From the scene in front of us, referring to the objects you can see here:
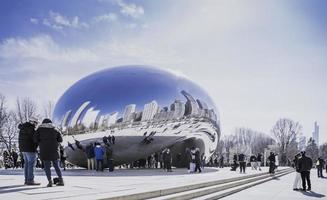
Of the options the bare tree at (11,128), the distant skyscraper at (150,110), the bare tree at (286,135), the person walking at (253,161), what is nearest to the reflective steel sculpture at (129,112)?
the distant skyscraper at (150,110)

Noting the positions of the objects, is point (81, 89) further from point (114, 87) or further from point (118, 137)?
point (118, 137)

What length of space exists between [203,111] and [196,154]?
358 cm

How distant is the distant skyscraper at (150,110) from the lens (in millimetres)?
20419

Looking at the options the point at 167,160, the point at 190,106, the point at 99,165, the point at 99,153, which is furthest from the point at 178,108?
the point at 99,165

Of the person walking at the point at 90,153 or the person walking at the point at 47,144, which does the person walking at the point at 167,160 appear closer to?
the person walking at the point at 90,153

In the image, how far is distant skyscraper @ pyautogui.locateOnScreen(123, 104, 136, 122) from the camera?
19969mm

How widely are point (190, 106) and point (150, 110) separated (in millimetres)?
3140

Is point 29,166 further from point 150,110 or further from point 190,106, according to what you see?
point 190,106

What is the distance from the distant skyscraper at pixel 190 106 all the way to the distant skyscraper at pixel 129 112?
3.51 m

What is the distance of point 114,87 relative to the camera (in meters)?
20.6

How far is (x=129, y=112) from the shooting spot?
20062mm

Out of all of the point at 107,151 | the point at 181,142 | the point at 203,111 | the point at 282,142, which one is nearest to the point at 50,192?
the point at 107,151

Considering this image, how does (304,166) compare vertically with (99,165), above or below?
above

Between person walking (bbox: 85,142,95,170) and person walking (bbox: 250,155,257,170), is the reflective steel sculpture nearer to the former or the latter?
person walking (bbox: 85,142,95,170)
